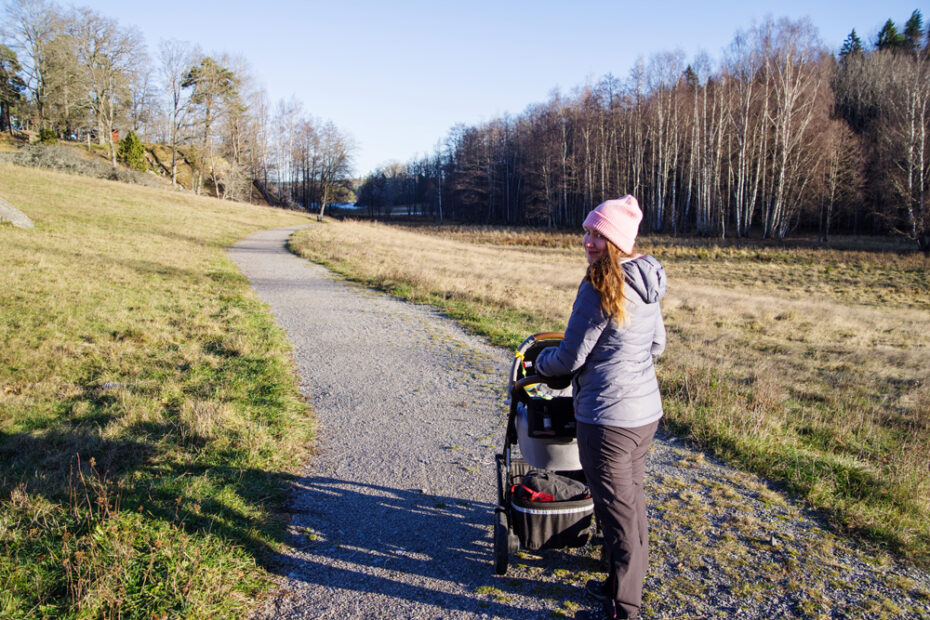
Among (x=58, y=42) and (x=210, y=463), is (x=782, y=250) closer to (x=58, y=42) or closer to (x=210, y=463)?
(x=210, y=463)

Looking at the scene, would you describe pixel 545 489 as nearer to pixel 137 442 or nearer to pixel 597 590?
pixel 597 590

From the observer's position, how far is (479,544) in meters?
3.49

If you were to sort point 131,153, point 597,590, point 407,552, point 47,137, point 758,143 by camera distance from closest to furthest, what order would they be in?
point 597,590, point 407,552, point 758,143, point 47,137, point 131,153

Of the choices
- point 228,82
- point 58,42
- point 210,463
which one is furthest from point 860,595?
point 58,42

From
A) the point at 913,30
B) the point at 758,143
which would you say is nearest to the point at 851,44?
the point at 913,30

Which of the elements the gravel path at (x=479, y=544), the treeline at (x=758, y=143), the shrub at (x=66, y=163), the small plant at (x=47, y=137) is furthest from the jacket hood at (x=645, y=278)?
the small plant at (x=47, y=137)

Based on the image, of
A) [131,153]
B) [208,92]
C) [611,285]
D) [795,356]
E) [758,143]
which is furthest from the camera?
[208,92]

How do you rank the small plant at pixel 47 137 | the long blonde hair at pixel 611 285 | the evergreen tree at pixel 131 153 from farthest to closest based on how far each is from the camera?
the evergreen tree at pixel 131 153
the small plant at pixel 47 137
the long blonde hair at pixel 611 285

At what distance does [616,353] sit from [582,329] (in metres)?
0.23

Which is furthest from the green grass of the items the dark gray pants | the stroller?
the dark gray pants

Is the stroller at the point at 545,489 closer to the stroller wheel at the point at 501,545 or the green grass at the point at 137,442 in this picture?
the stroller wheel at the point at 501,545

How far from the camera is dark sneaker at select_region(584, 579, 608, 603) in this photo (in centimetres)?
280

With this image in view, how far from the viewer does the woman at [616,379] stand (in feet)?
8.58

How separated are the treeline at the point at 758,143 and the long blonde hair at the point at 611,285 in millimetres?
36747
